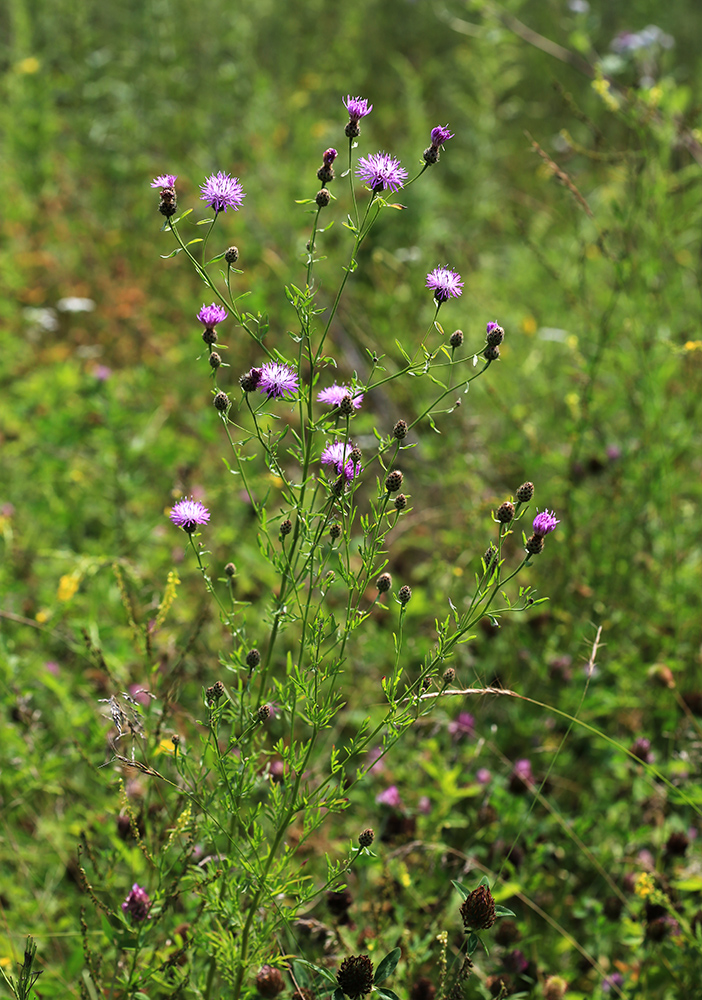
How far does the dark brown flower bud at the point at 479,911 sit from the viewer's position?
115 centimetres

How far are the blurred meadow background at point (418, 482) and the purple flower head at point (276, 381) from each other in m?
0.44

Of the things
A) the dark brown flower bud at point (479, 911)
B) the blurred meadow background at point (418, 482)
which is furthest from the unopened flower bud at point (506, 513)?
the dark brown flower bud at point (479, 911)

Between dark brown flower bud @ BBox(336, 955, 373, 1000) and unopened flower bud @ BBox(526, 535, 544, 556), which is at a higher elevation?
unopened flower bud @ BBox(526, 535, 544, 556)

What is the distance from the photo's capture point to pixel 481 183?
15.8 ft

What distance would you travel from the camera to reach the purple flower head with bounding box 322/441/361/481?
1107 millimetres

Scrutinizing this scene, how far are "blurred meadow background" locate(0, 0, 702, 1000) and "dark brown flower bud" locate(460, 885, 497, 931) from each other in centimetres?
18

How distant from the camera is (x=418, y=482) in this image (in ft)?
9.90

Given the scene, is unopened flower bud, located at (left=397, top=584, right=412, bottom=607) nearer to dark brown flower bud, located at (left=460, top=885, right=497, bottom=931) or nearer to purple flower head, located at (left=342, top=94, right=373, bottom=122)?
dark brown flower bud, located at (left=460, top=885, right=497, bottom=931)

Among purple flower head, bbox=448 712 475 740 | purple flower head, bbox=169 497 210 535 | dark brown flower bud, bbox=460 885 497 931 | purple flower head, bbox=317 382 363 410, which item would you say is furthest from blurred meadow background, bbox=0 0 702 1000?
purple flower head, bbox=317 382 363 410

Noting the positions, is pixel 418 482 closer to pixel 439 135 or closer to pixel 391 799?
pixel 391 799

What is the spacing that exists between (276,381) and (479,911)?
858 millimetres

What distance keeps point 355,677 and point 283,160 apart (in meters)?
3.95

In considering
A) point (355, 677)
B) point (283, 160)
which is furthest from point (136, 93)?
point (355, 677)

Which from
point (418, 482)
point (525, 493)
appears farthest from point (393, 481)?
point (418, 482)
